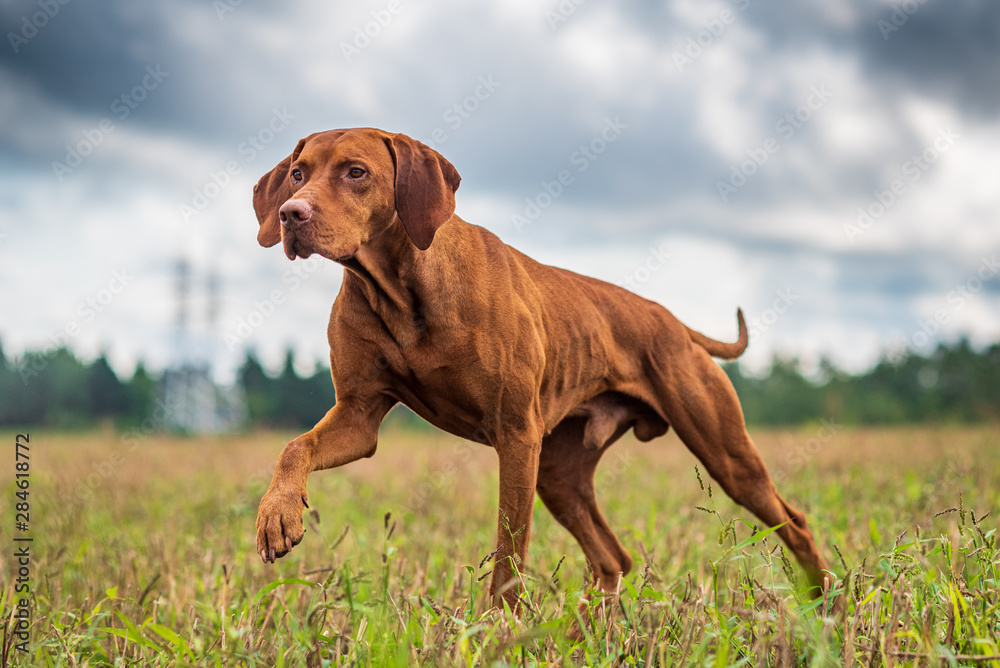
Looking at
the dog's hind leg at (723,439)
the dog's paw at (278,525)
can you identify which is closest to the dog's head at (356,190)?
the dog's paw at (278,525)

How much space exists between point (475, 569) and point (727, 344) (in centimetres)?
222

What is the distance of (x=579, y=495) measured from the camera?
435 cm

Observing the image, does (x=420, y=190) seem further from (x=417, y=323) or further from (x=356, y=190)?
(x=417, y=323)

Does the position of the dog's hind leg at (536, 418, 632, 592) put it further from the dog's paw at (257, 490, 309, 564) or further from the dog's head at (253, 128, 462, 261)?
the dog's paw at (257, 490, 309, 564)

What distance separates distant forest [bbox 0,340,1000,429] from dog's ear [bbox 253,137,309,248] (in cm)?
3709

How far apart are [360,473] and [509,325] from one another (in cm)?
820

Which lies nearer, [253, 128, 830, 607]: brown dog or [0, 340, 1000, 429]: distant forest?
[253, 128, 830, 607]: brown dog

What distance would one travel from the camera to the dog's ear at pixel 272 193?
3088mm

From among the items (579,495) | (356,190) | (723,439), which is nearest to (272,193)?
(356,190)

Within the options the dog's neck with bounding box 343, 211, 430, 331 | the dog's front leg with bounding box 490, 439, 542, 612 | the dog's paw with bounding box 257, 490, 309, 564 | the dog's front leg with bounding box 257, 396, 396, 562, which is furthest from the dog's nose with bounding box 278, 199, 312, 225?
the dog's front leg with bounding box 490, 439, 542, 612

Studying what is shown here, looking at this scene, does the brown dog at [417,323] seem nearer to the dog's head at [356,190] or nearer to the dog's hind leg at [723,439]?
the dog's head at [356,190]

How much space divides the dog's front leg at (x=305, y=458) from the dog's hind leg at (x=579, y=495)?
4.56ft

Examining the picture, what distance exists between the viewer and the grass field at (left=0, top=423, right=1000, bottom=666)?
7.78 ft

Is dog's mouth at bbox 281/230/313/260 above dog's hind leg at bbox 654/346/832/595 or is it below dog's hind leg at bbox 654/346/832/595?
above
